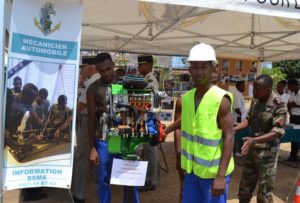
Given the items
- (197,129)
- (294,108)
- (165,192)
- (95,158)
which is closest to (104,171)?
(95,158)

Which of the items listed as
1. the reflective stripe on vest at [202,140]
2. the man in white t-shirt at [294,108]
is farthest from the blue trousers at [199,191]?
the man in white t-shirt at [294,108]

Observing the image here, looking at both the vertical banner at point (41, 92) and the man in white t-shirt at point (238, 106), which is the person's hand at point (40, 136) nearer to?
the vertical banner at point (41, 92)

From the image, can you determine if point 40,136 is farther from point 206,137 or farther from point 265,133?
point 265,133

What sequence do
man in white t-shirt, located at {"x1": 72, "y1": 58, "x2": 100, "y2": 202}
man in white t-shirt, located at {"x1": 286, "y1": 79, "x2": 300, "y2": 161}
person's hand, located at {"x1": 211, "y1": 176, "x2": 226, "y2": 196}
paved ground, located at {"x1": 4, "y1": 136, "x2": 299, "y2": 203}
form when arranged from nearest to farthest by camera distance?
person's hand, located at {"x1": 211, "y1": 176, "x2": 226, "y2": 196} < man in white t-shirt, located at {"x1": 72, "y1": 58, "x2": 100, "y2": 202} < paved ground, located at {"x1": 4, "y1": 136, "x2": 299, "y2": 203} < man in white t-shirt, located at {"x1": 286, "y1": 79, "x2": 300, "y2": 161}

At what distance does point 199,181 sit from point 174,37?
15.9ft

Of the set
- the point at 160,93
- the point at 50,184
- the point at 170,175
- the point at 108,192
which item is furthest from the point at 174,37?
the point at 50,184

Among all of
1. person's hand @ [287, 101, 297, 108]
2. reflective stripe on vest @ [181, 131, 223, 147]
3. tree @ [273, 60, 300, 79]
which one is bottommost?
reflective stripe on vest @ [181, 131, 223, 147]

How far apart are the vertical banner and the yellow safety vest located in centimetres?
101

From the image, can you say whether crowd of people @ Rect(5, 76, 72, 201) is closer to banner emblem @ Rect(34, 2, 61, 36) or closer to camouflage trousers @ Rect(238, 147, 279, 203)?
banner emblem @ Rect(34, 2, 61, 36)

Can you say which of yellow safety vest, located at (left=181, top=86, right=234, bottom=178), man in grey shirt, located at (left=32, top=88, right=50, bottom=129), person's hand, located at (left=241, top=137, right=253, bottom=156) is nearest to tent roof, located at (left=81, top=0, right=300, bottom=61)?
person's hand, located at (left=241, top=137, right=253, bottom=156)

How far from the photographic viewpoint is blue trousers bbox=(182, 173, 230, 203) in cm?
281

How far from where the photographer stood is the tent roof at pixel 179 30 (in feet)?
17.6

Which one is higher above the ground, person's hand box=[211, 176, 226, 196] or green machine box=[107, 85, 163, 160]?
green machine box=[107, 85, 163, 160]

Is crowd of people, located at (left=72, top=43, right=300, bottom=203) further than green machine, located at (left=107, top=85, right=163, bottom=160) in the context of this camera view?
No
